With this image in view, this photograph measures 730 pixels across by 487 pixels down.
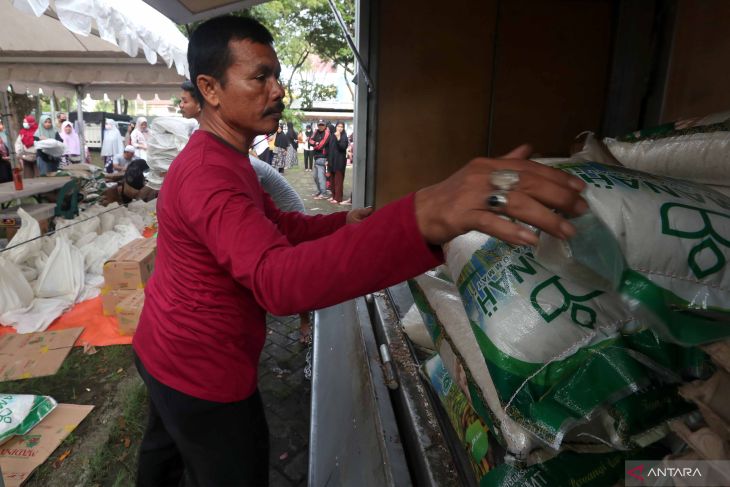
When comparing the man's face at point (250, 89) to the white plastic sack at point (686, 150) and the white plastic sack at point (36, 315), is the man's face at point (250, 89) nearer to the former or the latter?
the white plastic sack at point (686, 150)

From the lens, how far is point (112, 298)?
4.00 m

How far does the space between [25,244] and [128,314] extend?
1661mm

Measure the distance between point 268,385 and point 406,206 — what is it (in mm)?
2795

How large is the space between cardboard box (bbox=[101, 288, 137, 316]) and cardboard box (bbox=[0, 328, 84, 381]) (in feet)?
1.11

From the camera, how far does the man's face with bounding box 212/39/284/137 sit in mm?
1231

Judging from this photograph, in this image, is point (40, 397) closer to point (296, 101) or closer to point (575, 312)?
point (575, 312)

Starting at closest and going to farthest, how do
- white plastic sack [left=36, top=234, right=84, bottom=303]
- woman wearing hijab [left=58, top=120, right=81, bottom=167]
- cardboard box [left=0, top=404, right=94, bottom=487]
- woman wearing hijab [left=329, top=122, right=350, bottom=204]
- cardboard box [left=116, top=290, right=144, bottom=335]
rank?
cardboard box [left=0, top=404, right=94, bottom=487] < cardboard box [left=116, top=290, right=144, bottom=335] < white plastic sack [left=36, top=234, right=84, bottom=303] < woman wearing hijab [left=329, top=122, right=350, bottom=204] < woman wearing hijab [left=58, top=120, right=81, bottom=167]

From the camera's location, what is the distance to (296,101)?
74.0ft

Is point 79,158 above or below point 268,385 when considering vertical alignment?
above

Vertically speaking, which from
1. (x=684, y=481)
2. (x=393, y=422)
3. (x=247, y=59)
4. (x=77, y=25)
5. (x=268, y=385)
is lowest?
(x=268, y=385)

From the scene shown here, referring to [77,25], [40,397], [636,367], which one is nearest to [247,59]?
[636,367]

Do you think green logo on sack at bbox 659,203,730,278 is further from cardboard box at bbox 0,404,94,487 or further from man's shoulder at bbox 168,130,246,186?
cardboard box at bbox 0,404,94,487

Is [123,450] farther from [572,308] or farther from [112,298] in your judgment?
[572,308]

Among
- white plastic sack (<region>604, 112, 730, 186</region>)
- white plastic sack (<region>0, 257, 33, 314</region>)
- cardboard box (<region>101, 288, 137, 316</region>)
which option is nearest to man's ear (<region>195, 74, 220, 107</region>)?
white plastic sack (<region>604, 112, 730, 186</region>)
